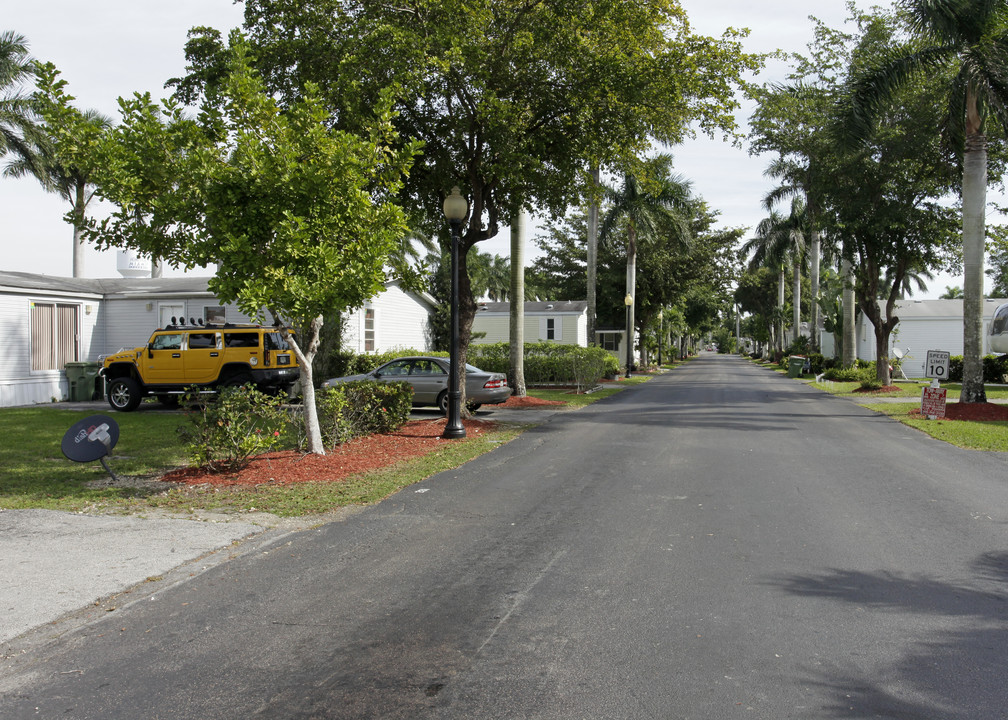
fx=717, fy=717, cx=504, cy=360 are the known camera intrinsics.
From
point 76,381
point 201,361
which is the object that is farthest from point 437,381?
point 76,381

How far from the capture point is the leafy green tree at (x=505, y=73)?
12.8m

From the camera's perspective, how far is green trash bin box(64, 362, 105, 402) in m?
19.7

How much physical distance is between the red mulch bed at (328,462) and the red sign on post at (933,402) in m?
10.9

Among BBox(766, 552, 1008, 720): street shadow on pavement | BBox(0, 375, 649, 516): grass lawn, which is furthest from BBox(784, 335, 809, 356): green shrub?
BBox(766, 552, 1008, 720): street shadow on pavement

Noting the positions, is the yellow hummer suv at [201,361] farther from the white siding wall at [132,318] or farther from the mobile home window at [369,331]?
the mobile home window at [369,331]

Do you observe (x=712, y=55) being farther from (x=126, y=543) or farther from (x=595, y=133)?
(x=126, y=543)

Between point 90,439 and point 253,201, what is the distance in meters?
3.41

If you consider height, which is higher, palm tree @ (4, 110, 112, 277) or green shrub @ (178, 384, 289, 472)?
palm tree @ (4, 110, 112, 277)

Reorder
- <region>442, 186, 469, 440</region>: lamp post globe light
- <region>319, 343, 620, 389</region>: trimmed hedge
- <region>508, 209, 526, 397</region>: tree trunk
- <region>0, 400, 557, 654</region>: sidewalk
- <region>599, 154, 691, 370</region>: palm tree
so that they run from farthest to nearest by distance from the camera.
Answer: <region>599, 154, 691, 370</region>: palm tree, <region>319, 343, 620, 389</region>: trimmed hedge, <region>508, 209, 526, 397</region>: tree trunk, <region>442, 186, 469, 440</region>: lamp post globe light, <region>0, 400, 557, 654</region>: sidewalk

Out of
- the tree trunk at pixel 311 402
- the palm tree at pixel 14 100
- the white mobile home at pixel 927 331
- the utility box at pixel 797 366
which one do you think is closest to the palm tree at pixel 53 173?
the palm tree at pixel 14 100

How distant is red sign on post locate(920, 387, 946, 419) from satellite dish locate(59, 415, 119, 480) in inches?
654

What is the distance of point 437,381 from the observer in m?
17.1

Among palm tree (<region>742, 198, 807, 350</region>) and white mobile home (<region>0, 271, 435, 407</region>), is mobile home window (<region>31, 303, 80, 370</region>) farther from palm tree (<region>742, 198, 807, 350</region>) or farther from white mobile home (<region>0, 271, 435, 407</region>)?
palm tree (<region>742, 198, 807, 350</region>)

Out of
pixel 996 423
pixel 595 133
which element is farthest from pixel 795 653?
pixel 996 423
